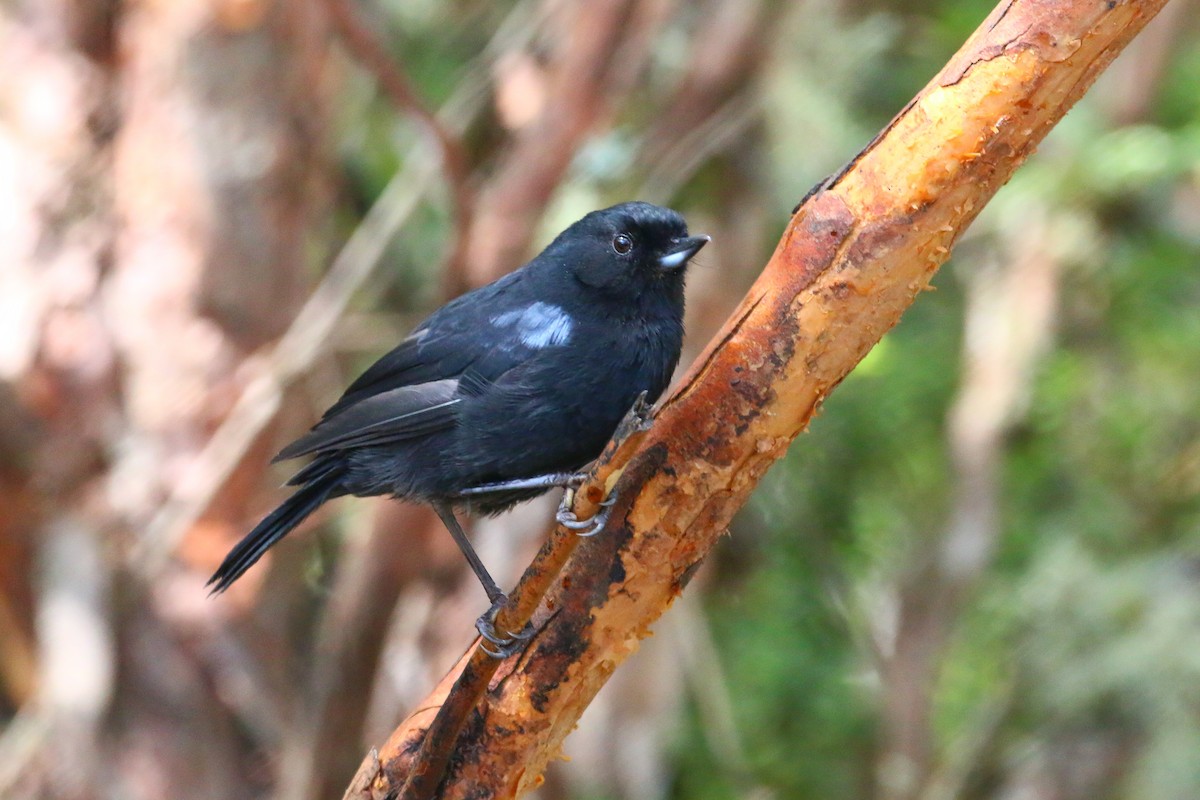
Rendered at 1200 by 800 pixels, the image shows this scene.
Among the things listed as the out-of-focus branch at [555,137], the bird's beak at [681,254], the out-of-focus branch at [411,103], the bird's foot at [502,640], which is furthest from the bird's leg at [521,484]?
the out-of-focus branch at [555,137]

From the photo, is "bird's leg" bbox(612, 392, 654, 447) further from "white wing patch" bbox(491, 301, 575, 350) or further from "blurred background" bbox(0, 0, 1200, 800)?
"blurred background" bbox(0, 0, 1200, 800)

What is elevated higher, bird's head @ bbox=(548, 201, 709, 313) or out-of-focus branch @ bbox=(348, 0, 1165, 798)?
bird's head @ bbox=(548, 201, 709, 313)

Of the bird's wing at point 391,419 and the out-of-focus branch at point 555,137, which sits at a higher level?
the out-of-focus branch at point 555,137

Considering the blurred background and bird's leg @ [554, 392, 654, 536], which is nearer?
bird's leg @ [554, 392, 654, 536]

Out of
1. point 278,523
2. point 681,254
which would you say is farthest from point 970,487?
point 278,523

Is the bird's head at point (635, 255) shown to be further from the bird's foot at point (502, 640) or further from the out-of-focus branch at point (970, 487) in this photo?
the out-of-focus branch at point (970, 487)

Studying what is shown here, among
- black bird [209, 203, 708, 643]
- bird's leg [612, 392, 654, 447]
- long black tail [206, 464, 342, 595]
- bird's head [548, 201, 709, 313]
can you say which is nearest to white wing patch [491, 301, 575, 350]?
black bird [209, 203, 708, 643]

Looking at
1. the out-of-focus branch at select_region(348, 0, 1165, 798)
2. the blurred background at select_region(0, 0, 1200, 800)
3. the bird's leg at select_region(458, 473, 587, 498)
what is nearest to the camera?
the out-of-focus branch at select_region(348, 0, 1165, 798)
